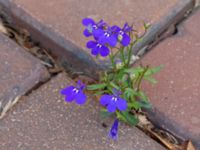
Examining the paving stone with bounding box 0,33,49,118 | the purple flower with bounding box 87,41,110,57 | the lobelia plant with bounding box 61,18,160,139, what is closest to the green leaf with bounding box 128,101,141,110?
the lobelia plant with bounding box 61,18,160,139

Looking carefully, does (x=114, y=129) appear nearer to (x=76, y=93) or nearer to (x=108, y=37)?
(x=76, y=93)

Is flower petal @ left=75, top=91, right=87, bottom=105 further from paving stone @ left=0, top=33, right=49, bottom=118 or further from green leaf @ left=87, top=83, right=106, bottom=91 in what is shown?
paving stone @ left=0, top=33, right=49, bottom=118

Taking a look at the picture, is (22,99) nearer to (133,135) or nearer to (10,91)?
(10,91)

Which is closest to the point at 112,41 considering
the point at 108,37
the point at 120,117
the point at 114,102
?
the point at 108,37

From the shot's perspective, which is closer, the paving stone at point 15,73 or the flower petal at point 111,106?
the flower petal at point 111,106

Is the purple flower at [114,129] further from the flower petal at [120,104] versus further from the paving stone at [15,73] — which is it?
the paving stone at [15,73]

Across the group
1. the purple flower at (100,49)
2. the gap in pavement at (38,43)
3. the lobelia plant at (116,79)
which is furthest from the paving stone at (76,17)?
the purple flower at (100,49)

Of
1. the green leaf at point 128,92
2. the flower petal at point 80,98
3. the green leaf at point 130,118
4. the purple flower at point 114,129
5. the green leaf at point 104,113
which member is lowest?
the purple flower at point 114,129

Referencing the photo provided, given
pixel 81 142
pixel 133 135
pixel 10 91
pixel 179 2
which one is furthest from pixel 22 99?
pixel 179 2
